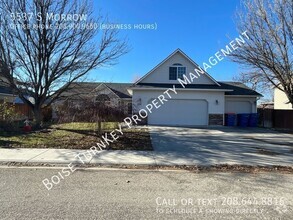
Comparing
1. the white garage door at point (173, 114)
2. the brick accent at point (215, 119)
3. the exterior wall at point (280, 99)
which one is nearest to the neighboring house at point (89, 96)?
the white garage door at point (173, 114)

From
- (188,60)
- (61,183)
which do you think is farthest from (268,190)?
(188,60)

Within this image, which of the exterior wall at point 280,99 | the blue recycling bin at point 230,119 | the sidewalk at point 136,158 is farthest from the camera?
the exterior wall at point 280,99

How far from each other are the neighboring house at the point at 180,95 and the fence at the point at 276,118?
17.0ft

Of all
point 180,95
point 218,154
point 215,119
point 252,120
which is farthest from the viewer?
point 252,120

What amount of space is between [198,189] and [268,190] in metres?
1.57

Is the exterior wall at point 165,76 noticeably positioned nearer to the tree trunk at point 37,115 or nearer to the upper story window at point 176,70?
the upper story window at point 176,70

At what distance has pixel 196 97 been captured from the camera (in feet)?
73.8

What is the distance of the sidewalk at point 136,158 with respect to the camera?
850 cm

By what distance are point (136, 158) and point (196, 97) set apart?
14.4 meters

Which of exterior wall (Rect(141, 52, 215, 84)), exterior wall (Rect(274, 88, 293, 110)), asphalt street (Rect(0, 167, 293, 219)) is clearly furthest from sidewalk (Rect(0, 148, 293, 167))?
exterior wall (Rect(274, 88, 293, 110))

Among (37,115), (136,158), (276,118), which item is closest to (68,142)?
(136,158)

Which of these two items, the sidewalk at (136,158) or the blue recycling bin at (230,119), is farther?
the blue recycling bin at (230,119)

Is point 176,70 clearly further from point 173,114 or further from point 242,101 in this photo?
point 242,101

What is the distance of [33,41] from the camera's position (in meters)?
14.0
